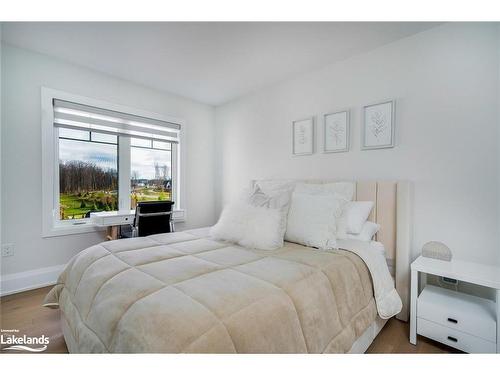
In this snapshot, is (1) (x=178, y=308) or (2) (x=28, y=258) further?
(2) (x=28, y=258)

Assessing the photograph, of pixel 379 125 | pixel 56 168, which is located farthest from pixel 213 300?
pixel 56 168

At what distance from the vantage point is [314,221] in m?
1.90

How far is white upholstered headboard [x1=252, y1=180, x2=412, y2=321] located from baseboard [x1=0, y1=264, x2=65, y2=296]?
3.39 m

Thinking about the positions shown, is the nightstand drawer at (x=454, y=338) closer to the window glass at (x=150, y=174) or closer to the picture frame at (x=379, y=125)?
the picture frame at (x=379, y=125)

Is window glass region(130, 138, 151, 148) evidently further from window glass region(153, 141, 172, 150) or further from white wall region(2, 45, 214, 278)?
white wall region(2, 45, 214, 278)

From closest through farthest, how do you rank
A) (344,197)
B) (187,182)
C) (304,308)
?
(304,308) < (344,197) < (187,182)

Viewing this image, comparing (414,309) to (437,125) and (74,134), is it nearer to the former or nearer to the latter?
(437,125)

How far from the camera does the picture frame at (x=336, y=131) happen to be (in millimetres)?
2516

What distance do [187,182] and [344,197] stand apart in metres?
2.49

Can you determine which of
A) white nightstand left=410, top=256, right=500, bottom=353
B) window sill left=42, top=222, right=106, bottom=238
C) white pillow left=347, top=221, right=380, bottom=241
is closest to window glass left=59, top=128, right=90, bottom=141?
window sill left=42, top=222, right=106, bottom=238

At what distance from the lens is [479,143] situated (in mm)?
1793

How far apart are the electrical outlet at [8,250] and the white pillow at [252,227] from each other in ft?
7.00
